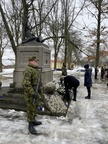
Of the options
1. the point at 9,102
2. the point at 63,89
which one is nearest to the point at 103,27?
the point at 63,89

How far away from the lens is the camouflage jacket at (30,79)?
15.2ft

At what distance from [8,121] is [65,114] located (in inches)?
69.1

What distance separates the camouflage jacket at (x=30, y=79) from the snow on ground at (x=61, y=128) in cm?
102

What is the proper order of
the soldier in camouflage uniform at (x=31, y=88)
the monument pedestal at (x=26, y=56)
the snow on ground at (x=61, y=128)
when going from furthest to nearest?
the monument pedestal at (x=26, y=56) → the soldier in camouflage uniform at (x=31, y=88) → the snow on ground at (x=61, y=128)

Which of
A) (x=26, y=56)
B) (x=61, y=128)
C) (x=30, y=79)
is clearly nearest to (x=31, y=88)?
(x=30, y=79)

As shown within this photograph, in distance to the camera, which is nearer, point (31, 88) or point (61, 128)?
point (31, 88)

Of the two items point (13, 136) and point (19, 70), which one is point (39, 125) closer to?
point (13, 136)

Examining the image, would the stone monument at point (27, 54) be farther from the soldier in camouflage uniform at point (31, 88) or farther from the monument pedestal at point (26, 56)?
the soldier in camouflage uniform at point (31, 88)

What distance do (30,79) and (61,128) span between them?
1520mm

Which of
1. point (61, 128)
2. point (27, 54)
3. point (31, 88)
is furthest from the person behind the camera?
point (27, 54)

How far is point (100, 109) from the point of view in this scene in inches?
284

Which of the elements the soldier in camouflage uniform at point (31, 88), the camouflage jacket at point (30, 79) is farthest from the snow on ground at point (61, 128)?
the camouflage jacket at point (30, 79)

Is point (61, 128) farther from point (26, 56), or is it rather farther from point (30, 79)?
point (26, 56)

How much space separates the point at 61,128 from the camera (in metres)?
5.04
